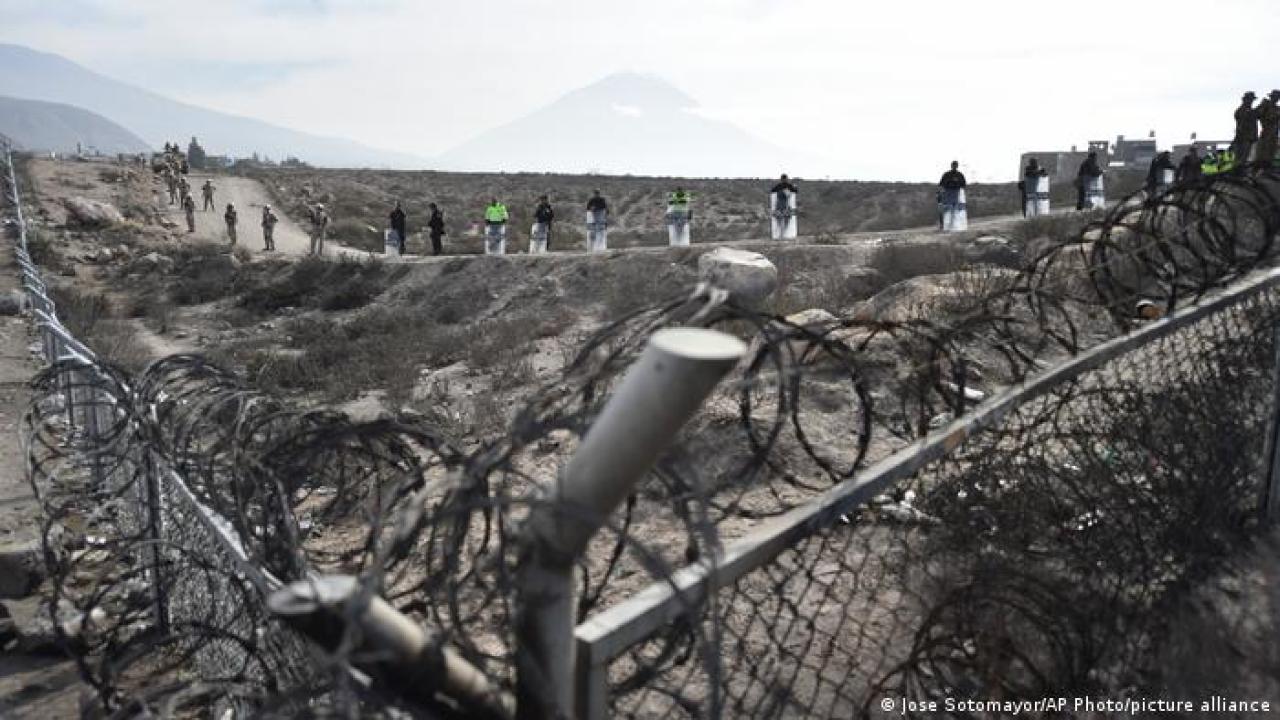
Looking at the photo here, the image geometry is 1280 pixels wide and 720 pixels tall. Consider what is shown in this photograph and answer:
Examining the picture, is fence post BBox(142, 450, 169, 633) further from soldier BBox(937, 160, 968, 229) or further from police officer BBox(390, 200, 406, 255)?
police officer BBox(390, 200, 406, 255)

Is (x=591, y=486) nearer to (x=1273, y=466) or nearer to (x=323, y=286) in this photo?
(x=1273, y=466)

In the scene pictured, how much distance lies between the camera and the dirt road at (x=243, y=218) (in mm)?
32844

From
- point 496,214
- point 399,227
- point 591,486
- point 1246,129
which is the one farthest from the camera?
point 399,227

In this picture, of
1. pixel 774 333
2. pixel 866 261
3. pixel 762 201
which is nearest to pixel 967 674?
pixel 774 333

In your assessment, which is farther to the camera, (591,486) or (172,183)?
(172,183)

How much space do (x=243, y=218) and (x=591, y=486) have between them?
42486 millimetres

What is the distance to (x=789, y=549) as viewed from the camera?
3.83 metres

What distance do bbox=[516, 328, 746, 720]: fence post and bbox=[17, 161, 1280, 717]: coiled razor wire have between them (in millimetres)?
81

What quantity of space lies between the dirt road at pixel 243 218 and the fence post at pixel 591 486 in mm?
27767

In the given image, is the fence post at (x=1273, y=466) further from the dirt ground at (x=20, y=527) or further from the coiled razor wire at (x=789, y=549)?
the dirt ground at (x=20, y=527)

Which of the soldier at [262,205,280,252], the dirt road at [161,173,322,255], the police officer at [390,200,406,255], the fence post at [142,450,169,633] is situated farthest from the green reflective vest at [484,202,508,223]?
the fence post at [142,450,169,633]

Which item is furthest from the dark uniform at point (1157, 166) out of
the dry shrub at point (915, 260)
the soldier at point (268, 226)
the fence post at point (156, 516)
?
the soldier at point (268, 226)

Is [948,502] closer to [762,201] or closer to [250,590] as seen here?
[250,590]

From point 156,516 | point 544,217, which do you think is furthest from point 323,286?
point 156,516
